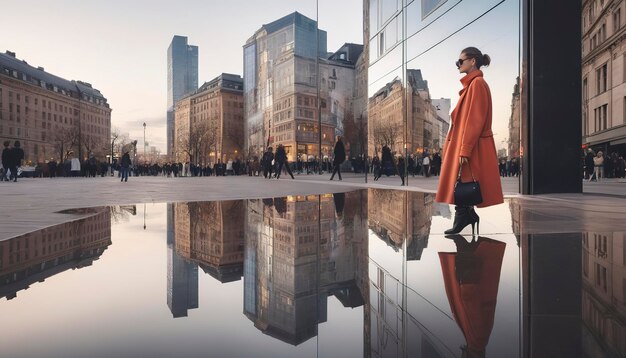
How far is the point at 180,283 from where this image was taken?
2.72 metres

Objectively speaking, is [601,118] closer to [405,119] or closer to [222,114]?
[405,119]

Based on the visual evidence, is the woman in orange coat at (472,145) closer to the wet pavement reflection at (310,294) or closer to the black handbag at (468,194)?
the black handbag at (468,194)

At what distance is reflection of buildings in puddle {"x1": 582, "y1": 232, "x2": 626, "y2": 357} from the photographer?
166cm

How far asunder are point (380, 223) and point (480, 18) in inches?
319

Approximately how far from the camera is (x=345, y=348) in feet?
5.59

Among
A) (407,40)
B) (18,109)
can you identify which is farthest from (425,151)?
(18,109)

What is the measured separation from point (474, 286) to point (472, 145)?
223 centimetres

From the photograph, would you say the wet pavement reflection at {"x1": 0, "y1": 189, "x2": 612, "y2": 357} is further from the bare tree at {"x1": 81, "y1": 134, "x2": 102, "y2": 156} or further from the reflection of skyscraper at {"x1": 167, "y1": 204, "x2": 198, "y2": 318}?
the bare tree at {"x1": 81, "y1": 134, "x2": 102, "y2": 156}

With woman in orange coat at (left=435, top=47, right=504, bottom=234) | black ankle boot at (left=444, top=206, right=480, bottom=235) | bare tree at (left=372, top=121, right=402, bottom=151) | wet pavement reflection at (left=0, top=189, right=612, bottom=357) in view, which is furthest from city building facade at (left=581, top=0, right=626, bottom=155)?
wet pavement reflection at (left=0, top=189, right=612, bottom=357)

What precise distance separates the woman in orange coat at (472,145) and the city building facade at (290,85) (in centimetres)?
5232

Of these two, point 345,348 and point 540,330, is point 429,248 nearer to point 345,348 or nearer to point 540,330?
point 540,330

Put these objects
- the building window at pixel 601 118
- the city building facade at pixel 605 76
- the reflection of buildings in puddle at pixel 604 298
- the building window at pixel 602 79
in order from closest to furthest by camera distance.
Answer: the reflection of buildings in puddle at pixel 604 298 → the city building facade at pixel 605 76 → the building window at pixel 601 118 → the building window at pixel 602 79

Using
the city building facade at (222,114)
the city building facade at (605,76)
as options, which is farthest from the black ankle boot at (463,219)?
the city building facade at (222,114)

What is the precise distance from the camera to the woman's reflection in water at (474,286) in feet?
5.91
